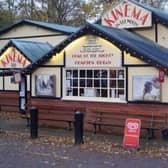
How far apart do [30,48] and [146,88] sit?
9081mm

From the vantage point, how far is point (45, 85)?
773 inches

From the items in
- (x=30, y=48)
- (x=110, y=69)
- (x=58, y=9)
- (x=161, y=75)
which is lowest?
(x=161, y=75)

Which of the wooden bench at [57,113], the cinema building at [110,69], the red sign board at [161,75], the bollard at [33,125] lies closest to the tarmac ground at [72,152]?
the bollard at [33,125]

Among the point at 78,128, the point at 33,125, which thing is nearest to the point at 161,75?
the point at 78,128

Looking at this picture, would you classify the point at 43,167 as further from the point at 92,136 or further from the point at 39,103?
the point at 39,103

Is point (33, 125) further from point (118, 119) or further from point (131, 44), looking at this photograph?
point (131, 44)

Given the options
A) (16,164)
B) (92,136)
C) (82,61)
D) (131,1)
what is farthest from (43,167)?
(131,1)

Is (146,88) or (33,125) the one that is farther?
(146,88)

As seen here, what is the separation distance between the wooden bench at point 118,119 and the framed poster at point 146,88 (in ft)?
1.88

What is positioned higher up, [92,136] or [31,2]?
[31,2]

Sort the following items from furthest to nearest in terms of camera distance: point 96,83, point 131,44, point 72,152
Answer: point 96,83 < point 131,44 < point 72,152

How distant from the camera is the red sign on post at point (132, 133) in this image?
1399 centimetres

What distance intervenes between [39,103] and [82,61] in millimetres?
2588

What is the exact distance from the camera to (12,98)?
25062 millimetres
